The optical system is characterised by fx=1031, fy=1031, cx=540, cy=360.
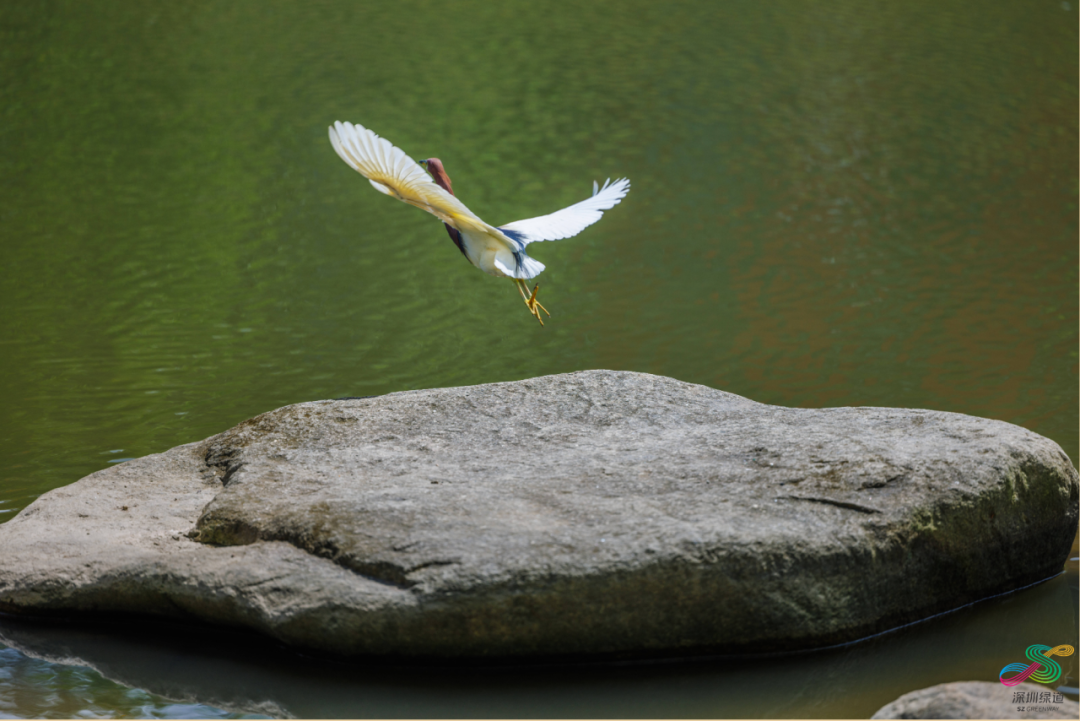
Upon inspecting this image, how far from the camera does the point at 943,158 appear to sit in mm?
10266

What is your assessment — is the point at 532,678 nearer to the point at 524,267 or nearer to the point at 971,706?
the point at 971,706

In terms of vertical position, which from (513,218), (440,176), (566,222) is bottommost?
(566,222)

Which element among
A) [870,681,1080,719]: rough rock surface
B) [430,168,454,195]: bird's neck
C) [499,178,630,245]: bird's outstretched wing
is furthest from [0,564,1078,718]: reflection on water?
[430,168,454,195]: bird's neck

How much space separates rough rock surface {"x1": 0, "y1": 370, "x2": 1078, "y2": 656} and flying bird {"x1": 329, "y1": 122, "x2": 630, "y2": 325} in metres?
Answer: 0.63

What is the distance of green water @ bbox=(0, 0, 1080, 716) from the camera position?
5.66m

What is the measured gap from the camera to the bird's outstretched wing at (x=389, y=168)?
3.39m

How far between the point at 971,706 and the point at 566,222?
2.43m

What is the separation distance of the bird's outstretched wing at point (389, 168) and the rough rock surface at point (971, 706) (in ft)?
7.00

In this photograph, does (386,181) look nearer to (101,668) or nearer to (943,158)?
(101,668)

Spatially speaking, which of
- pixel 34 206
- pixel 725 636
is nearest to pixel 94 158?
pixel 34 206

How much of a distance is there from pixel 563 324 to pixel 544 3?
37.2ft

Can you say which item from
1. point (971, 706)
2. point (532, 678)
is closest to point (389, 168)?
point (532, 678)

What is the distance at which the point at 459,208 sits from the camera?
3.68 m

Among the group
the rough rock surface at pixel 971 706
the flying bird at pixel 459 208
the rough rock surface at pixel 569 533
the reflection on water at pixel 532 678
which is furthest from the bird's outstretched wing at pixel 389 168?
the rough rock surface at pixel 971 706
